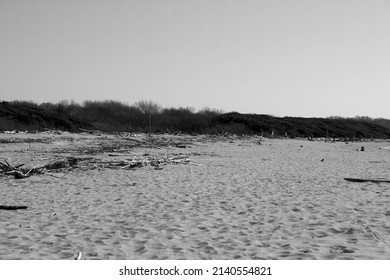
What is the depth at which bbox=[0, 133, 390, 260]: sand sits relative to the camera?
17.7ft

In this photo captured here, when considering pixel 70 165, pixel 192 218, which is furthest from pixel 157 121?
pixel 192 218

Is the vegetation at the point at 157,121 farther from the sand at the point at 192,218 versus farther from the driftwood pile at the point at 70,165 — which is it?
the sand at the point at 192,218

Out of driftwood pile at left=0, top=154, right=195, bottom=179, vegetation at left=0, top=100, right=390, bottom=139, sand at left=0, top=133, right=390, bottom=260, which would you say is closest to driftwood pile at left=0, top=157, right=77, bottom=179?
driftwood pile at left=0, top=154, right=195, bottom=179

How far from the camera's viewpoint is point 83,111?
6831 cm

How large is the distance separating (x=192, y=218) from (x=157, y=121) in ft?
182

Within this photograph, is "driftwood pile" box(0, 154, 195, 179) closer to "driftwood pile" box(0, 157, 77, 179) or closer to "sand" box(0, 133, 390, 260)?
"driftwood pile" box(0, 157, 77, 179)

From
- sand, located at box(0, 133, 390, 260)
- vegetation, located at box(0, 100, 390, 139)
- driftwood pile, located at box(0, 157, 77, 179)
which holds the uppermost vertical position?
vegetation, located at box(0, 100, 390, 139)

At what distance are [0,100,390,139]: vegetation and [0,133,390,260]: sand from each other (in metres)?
33.3

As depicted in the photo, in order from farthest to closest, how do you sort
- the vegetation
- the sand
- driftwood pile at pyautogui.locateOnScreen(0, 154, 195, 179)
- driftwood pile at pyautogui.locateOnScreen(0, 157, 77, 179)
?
the vegetation, driftwood pile at pyautogui.locateOnScreen(0, 154, 195, 179), driftwood pile at pyautogui.locateOnScreen(0, 157, 77, 179), the sand

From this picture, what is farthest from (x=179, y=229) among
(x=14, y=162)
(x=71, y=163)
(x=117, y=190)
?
(x=14, y=162)

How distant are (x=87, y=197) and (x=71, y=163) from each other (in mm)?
5122

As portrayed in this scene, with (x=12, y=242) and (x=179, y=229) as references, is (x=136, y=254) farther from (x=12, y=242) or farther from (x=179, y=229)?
(x=12, y=242)

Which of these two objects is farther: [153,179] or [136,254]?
[153,179]

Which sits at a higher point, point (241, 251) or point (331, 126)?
point (331, 126)
